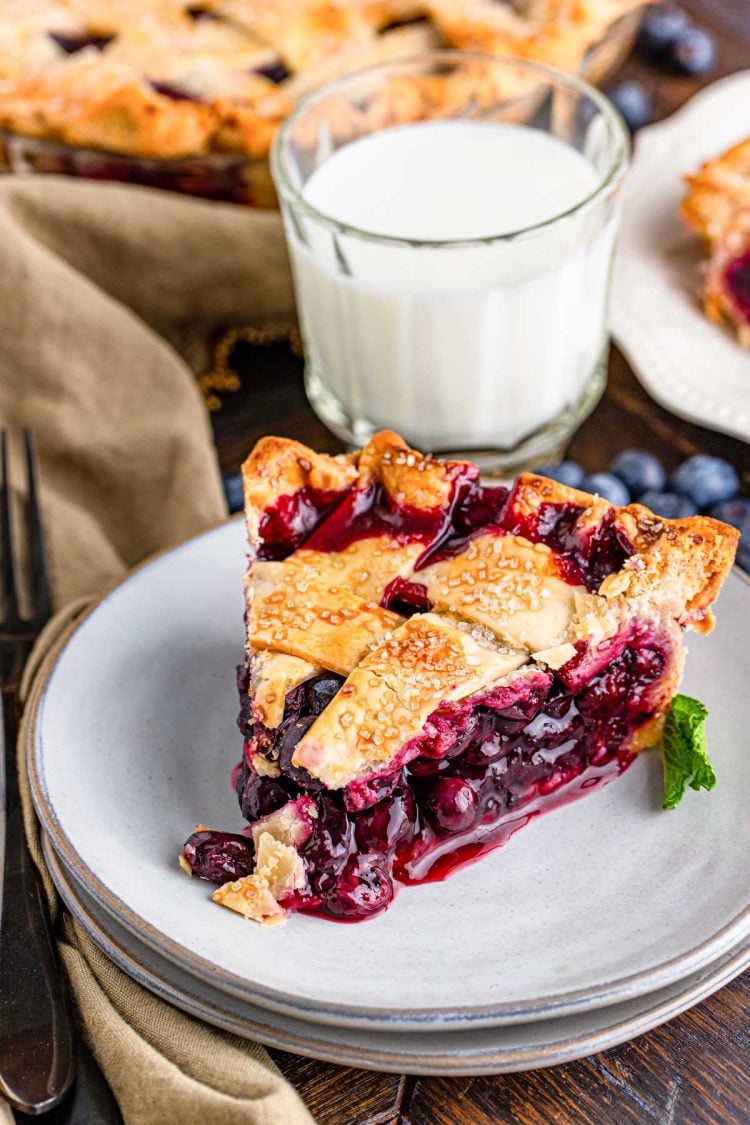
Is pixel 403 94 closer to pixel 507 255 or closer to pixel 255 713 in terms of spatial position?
pixel 507 255

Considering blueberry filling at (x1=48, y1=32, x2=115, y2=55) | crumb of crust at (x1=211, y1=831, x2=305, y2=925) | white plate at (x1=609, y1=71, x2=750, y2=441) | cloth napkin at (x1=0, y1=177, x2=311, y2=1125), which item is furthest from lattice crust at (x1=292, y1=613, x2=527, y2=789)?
blueberry filling at (x1=48, y1=32, x2=115, y2=55)

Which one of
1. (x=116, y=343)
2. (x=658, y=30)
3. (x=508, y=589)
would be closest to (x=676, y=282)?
(x=658, y=30)

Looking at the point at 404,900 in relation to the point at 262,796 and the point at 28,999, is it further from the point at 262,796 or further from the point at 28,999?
the point at 28,999

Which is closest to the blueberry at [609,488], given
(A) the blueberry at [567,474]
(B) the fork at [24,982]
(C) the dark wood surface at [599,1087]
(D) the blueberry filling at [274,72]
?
(A) the blueberry at [567,474]

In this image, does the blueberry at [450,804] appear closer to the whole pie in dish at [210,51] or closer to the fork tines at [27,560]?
the fork tines at [27,560]

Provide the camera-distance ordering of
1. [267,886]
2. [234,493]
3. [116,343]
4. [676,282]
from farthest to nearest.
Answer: [676,282]
[116,343]
[234,493]
[267,886]
